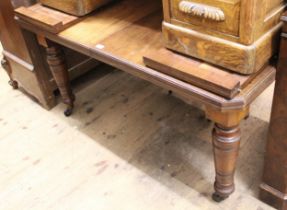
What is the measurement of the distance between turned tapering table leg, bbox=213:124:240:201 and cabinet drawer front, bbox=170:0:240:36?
0.96 ft

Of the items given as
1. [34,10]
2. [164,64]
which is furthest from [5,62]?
[164,64]

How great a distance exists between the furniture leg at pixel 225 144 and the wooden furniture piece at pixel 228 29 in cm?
13

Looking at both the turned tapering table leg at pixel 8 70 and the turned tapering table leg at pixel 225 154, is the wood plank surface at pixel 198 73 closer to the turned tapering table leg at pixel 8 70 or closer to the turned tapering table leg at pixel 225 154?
the turned tapering table leg at pixel 225 154

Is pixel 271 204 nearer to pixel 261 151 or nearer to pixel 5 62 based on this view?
pixel 261 151

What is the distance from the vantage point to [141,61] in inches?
45.6

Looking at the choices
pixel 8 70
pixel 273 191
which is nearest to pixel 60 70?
pixel 8 70

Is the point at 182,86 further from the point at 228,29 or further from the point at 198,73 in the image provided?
the point at 228,29

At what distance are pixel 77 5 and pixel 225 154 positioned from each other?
0.76 meters

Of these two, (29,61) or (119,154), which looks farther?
(29,61)

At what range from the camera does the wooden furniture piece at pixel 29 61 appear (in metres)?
1.69

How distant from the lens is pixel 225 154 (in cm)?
113

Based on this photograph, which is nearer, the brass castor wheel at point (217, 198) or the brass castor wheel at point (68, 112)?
the brass castor wheel at point (217, 198)

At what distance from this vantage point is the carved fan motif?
931mm

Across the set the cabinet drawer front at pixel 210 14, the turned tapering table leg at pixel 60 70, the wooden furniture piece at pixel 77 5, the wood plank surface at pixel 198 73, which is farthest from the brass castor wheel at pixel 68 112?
the cabinet drawer front at pixel 210 14
